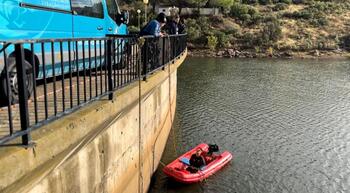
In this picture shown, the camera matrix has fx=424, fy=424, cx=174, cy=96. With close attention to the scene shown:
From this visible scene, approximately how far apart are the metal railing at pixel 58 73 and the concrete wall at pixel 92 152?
17 cm

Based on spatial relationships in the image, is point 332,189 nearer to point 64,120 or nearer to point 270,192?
point 270,192

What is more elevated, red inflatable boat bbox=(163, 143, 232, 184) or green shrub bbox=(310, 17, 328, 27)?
green shrub bbox=(310, 17, 328, 27)

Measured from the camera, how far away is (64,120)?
5.25 metres

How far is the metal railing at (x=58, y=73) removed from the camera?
4.26 meters

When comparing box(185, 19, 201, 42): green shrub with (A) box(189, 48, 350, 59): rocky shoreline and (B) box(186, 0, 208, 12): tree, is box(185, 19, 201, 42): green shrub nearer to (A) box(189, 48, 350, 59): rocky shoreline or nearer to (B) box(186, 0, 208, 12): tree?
(A) box(189, 48, 350, 59): rocky shoreline

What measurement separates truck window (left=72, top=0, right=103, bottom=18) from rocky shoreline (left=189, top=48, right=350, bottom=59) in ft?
143

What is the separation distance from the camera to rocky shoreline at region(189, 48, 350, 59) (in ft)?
→ 178

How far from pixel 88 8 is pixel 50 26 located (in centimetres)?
190

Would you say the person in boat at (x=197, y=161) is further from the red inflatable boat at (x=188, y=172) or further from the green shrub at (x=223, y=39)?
the green shrub at (x=223, y=39)

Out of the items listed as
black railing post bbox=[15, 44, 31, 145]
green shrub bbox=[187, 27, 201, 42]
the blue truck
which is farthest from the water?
green shrub bbox=[187, 27, 201, 42]

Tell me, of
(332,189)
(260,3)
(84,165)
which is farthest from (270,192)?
(260,3)

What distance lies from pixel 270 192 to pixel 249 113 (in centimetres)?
977

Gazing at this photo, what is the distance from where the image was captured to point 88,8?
9.90 meters

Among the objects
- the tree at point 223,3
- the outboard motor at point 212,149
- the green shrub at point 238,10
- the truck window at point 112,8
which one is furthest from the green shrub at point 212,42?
the truck window at point 112,8
